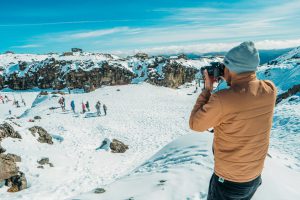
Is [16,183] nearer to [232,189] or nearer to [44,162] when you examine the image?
[44,162]

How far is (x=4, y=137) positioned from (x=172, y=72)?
105 m

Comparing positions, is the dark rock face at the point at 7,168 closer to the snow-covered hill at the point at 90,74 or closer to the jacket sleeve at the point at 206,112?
the jacket sleeve at the point at 206,112

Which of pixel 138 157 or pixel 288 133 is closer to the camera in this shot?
pixel 288 133

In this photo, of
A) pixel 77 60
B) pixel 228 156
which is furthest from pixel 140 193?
pixel 77 60

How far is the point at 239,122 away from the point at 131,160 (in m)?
16.9

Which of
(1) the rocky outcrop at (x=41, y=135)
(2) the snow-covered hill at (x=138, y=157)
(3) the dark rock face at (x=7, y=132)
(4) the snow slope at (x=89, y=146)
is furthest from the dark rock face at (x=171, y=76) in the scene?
(3) the dark rock face at (x=7, y=132)

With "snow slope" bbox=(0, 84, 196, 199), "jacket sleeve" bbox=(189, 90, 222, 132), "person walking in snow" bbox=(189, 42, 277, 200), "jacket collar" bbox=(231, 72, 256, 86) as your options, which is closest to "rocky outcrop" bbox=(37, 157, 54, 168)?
"snow slope" bbox=(0, 84, 196, 199)

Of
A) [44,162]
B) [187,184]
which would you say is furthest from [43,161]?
[187,184]

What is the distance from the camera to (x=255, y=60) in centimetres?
308

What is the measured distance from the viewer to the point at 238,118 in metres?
3.01

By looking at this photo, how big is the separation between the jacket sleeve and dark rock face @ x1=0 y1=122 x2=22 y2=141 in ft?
59.6

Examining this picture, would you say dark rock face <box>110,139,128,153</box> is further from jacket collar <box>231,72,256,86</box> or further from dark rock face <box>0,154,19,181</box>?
jacket collar <box>231,72,256,86</box>

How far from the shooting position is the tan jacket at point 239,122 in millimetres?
2924

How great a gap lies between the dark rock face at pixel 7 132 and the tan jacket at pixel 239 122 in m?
18.2
